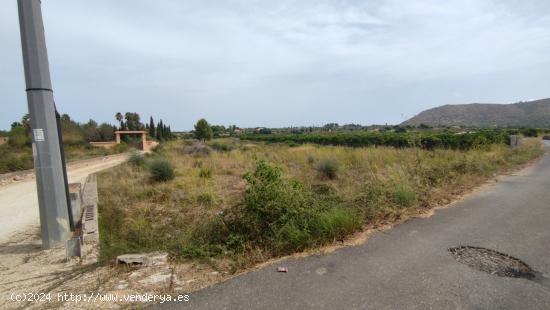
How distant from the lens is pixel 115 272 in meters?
3.39

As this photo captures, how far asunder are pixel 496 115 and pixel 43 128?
120134mm

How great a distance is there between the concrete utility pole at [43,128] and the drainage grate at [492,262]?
5.64 meters

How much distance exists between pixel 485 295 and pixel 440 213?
2.92 meters

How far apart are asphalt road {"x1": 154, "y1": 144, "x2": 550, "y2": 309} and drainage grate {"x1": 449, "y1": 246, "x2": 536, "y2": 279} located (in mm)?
104

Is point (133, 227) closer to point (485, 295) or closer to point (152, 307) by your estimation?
point (152, 307)

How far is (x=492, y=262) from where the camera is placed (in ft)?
11.1

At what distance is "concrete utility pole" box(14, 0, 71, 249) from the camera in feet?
13.0

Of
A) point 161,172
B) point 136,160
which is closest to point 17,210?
point 161,172

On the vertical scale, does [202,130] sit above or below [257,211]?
above

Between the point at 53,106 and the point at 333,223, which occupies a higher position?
the point at 53,106

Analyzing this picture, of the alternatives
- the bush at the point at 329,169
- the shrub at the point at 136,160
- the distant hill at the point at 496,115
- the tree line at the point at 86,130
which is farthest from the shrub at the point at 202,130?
the distant hill at the point at 496,115

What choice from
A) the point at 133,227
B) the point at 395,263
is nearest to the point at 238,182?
the point at 133,227

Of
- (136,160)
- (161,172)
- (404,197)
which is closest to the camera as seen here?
(404,197)

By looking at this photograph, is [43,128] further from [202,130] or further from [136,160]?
[202,130]
